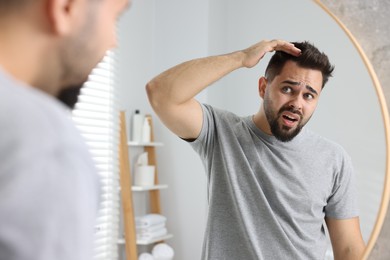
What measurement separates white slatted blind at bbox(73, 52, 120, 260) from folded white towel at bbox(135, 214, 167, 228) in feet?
0.14

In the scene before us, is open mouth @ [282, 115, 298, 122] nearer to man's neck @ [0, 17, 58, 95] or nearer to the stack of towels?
the stack of towels

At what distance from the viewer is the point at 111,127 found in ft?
2.55

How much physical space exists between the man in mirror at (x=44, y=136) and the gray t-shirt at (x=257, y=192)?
519 mm

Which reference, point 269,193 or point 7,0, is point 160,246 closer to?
point 269,193

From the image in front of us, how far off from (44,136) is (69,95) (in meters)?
0.11

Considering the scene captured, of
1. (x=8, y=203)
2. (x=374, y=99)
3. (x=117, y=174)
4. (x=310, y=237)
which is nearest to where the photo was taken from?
(x=8, y=203)

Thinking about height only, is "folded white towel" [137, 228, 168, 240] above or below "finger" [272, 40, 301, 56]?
below

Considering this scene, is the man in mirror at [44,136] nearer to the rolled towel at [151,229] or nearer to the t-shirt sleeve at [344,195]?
the rolled towel at [151,229]

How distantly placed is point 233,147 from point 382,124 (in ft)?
1.29

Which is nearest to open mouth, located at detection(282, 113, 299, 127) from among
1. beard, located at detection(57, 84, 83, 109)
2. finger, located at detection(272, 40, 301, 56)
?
finger, located at detection(272, 40, 301, 56)

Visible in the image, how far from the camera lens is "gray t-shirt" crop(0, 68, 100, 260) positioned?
0.28 m

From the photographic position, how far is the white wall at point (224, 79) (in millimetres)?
813

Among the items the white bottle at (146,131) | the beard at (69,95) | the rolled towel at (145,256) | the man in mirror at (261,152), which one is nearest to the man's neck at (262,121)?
the man in mirror at (261,152)

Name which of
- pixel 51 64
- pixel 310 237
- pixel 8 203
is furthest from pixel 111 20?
pixel 310 237
